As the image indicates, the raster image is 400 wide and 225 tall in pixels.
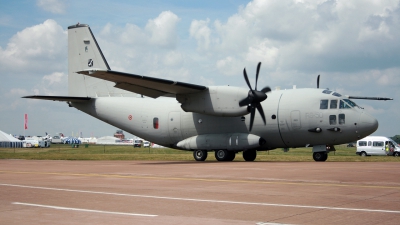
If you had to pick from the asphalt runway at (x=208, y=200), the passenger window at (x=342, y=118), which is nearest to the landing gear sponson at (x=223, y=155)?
the passenger window at (x=342, y=118)

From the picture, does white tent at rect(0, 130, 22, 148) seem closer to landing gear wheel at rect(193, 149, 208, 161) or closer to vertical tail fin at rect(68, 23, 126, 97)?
vertical tail fin at rect(68, 23, 126, 97)

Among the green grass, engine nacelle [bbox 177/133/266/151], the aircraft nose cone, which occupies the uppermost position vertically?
the aircraft nose cone

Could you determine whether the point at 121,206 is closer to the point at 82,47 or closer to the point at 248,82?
the point at 248,82

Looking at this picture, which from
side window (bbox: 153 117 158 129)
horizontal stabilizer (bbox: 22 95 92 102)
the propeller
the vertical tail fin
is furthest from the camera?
the vertical tail fin

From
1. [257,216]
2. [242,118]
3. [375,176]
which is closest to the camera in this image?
[257,216]

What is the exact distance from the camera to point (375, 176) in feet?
54.1

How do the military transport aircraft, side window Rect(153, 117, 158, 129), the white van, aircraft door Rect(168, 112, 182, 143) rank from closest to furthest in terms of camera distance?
the military transport aircraft < aircraft door Rect(168, 112, 182, 143) < side window Rect(153, 117, 158, 129) < the white van

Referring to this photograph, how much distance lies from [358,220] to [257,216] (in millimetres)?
1875

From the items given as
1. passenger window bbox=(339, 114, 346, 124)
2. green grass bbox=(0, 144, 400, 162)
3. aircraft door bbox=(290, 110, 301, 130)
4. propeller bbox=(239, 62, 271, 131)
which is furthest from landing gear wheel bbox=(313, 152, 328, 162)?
green grass bbox=(0, 144, 400, 162)

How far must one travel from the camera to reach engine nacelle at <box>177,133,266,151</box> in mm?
29688

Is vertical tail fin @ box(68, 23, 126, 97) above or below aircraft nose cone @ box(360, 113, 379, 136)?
above

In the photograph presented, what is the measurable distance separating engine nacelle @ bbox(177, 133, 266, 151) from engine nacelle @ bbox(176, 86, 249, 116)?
2.26m

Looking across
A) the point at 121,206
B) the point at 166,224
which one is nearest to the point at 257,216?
the point at 166,224

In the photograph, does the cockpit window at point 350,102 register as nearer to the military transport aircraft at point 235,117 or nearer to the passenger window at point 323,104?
the military transport aircraft at point 235,117
